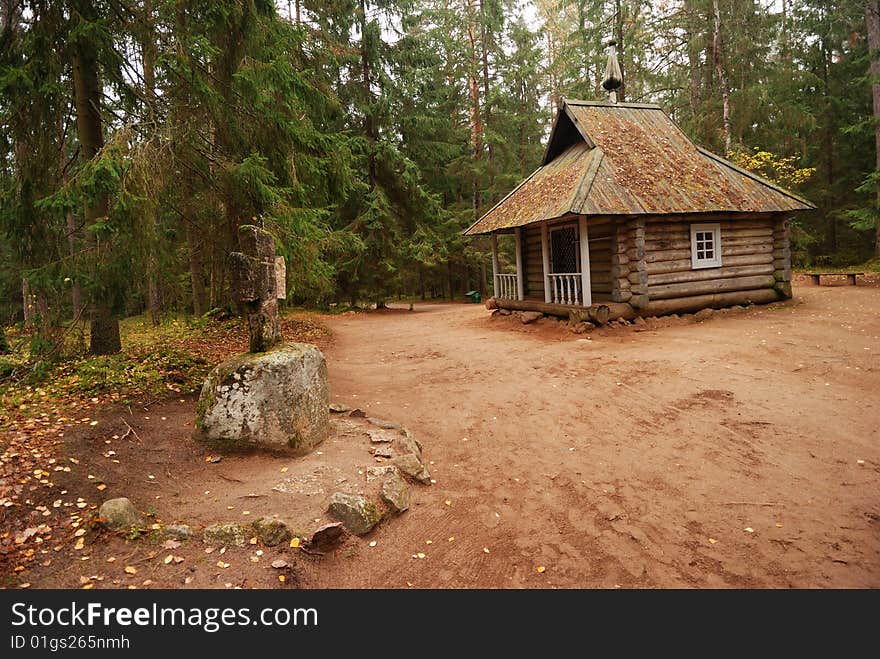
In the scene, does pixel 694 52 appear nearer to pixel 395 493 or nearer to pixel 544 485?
pixel 544 485

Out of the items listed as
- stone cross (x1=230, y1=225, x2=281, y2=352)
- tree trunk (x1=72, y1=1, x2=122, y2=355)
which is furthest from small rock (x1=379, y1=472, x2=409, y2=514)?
tree trunk (x1=72, y1=1, x2=122, y2=355)

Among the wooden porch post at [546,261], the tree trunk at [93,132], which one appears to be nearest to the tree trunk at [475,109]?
the wooden porch post at [546,261]

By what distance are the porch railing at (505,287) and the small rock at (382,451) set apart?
1212 centimetres

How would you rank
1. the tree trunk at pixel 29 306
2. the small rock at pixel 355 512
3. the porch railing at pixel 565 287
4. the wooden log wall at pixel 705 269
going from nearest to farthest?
the small rock at pixel 355 512 → the tree trunk at pixel 29 306 → the wooden log wall at pixel 705 269 → the porch railing at pixel 565 287

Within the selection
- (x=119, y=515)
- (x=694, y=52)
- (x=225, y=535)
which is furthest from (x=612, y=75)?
(x=119, y=515)

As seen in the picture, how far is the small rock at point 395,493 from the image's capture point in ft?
15.1

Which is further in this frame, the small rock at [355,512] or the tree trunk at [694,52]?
the tree trunk at [694,52]

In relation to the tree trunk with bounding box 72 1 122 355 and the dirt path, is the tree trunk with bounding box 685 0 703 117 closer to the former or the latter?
the dirt path

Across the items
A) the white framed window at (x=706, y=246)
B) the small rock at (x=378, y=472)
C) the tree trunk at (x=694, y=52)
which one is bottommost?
the small rock at (x=378, y=472)

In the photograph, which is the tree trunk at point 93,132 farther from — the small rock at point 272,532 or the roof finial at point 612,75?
the roof finial at point 612,75

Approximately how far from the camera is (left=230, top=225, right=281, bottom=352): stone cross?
18.8 feet

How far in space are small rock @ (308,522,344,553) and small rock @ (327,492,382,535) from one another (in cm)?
19
